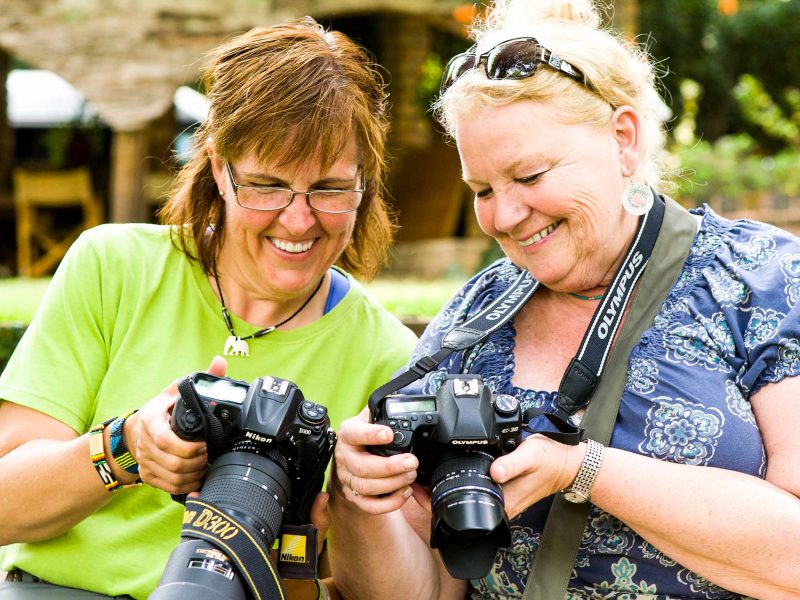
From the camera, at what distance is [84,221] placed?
31.3 feet

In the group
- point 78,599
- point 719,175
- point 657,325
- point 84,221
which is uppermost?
point 657,325

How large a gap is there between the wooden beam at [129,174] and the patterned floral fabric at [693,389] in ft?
18.1

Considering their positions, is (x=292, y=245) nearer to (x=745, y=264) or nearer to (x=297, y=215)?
(x=297, y=215)

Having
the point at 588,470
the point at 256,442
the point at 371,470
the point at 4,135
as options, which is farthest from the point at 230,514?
the point at 4,135

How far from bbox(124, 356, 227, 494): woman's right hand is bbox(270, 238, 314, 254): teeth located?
47cm

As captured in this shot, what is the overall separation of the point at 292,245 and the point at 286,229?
6cm

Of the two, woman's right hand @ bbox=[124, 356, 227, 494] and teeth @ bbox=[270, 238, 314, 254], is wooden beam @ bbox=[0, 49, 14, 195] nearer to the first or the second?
teeth @ bbox=[270, 238, 314, 254]

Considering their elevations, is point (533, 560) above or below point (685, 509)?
below

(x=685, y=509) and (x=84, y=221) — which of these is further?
(x=84, y=221)

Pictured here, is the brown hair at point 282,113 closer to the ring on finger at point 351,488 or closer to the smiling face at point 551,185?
the smiling face at point 551,185

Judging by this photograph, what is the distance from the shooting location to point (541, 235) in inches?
84.7

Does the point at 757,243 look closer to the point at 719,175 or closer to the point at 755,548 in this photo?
the point at 755,548

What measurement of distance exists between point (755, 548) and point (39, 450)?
1.49 metres

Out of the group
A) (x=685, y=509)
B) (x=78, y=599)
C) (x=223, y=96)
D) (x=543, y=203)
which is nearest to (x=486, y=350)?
(x=543, y=203)
